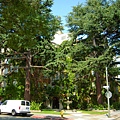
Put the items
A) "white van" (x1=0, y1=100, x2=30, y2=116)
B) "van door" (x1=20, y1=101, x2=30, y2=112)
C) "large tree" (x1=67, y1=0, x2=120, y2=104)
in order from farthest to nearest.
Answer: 1. "large tree" (x1=67, y1=0, x2=120, y2=104)
2. "van door" (x1=20, y1=101, x2=30, y2=112)
3. "white van" (x1=0, y1=100, x2=30, y2=116)

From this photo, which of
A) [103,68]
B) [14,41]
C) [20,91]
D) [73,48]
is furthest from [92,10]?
[14,41]

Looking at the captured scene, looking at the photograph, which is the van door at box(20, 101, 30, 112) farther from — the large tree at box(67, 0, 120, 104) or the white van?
the large tree at box(67, 0, 120, 104)

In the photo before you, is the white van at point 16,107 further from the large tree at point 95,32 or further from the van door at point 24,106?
the large tree at point 95,32

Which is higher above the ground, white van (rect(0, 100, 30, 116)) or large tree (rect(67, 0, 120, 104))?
large tree (rect(67, 0, 120, 104))

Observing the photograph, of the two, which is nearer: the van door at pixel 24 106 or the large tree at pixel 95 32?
the van door at pixel 24 106

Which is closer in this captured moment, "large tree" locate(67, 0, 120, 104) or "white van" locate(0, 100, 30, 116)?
"white van" locate(0, 100, 30, 116)

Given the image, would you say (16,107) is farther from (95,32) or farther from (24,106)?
(95,32)

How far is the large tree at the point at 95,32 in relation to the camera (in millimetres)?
32219

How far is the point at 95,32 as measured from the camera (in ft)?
112

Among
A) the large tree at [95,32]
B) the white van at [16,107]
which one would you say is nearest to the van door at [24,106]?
the white van at [16,107]

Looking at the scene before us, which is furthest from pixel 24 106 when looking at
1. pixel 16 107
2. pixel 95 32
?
pixel 95 32

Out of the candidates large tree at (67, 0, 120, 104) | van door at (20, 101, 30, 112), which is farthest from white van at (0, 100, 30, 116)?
large tree at (67, 0, 120, 104)

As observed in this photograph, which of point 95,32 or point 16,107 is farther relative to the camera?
point 95,32

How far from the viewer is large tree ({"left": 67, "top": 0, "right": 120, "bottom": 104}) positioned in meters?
32.2
